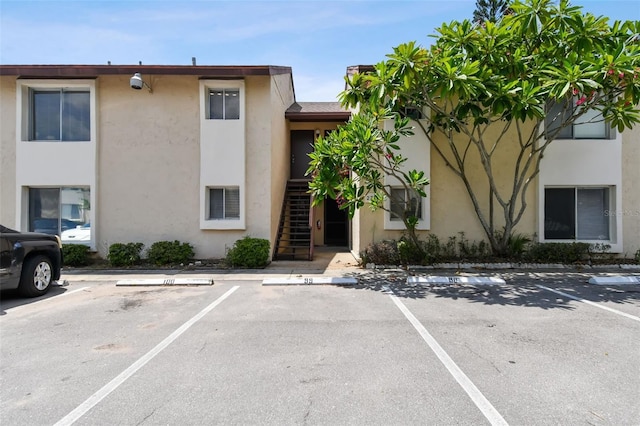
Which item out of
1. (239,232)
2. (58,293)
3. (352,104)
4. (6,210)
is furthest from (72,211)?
(352,104)

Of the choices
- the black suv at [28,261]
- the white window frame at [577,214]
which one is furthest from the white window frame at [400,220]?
the black suv at [28,261]

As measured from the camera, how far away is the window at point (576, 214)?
10.6m

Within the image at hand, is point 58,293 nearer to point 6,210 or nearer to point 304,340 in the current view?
point 6,210

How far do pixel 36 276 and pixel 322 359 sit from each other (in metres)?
6.32

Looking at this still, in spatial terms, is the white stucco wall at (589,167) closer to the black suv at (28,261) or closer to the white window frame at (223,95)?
the white window frame at (223,95)

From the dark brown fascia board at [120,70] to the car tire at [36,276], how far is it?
5885mm

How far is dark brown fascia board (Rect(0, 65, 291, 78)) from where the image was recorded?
10047 mm

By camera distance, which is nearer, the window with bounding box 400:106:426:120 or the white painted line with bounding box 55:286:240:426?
the white painted line with bounding box 55:286:240:426

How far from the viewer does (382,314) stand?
5.83 meters

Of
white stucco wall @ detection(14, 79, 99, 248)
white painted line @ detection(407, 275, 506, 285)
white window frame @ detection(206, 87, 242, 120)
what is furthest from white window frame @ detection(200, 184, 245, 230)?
white painted line @ detection(407, 275, 506, 285)

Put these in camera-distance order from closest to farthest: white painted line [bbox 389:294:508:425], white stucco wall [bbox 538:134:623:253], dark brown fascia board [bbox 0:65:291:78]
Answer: white painted line [bbox 389:294:508:425], dark brown fascia board [bbox 0:65:291:78], white stucco wall [bbox 538:134:623:253]

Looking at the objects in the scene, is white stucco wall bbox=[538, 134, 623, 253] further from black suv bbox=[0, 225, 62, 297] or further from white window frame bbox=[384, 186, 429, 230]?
black suv bbox=[0, 225, 62, 297]

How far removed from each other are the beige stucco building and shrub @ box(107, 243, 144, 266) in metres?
0.61

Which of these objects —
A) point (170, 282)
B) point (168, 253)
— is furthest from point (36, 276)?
point (168, 253)
